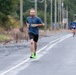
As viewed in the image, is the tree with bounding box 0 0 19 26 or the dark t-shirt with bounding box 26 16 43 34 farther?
the tree with bounding box 0 0 19 26

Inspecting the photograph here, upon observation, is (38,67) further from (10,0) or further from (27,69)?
(10,0)

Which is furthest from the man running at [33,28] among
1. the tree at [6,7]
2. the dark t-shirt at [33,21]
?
the tree at [6,7]

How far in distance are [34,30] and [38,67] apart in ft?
12.1

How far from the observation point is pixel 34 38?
1945 cm

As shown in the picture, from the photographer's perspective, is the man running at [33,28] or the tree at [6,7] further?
the tree at [6,7]

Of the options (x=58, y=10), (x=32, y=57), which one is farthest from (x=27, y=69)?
(x=58, y=10)

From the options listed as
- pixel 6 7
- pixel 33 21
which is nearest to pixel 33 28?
pixel 33 21

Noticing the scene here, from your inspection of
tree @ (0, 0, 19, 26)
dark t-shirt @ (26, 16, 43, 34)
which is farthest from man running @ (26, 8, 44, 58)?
tree @ (0, 0, 19, 26)

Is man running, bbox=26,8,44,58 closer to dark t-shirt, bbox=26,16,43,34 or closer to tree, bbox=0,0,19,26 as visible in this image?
dark t-shirt, bbox=26,16,43,34

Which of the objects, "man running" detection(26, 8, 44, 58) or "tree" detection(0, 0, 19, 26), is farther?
"tree" detection(0, 0, 19, 26)

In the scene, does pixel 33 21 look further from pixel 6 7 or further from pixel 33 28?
pixel 6 7

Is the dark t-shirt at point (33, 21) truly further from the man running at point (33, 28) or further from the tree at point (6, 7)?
the tree at point (6, 7)

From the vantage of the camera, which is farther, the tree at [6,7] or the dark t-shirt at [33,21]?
the tree at [6,7]

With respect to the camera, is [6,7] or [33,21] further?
[6,7]
